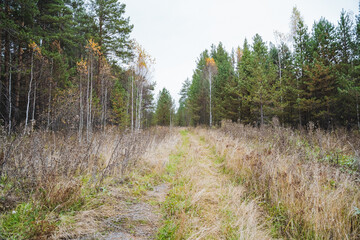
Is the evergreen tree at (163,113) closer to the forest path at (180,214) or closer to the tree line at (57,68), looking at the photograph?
the tree line at (57,68)

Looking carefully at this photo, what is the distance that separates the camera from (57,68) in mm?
10461

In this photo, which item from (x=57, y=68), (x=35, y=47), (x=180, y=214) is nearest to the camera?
(x=180, y=214)

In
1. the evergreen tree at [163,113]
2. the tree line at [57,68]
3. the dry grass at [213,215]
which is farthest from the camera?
the evergreen tree at [163,113]

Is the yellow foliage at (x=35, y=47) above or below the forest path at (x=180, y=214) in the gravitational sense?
above

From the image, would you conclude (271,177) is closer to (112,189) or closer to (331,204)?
(331,204)

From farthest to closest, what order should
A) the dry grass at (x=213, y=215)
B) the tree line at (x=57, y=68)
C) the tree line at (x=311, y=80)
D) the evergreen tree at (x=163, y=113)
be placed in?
the evergreen tree at (x=163, y=113) < the tree line at (x=311, y=80) < the tree line at (x=57, y=68) < the dry grass at (x=213, y=215)

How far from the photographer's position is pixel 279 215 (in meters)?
2.51

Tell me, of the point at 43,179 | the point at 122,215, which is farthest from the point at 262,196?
the point at 43,179

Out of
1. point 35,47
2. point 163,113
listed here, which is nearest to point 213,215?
point 35,47

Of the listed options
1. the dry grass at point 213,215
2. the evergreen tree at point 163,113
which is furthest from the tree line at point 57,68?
the evergreen tree at point 163,113

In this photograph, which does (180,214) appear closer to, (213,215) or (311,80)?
(213,215)

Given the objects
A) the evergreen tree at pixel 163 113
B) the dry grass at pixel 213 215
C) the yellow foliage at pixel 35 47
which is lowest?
the dry grass at pixel 213 215

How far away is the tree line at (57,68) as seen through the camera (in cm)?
824

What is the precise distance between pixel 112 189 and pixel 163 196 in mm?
991
